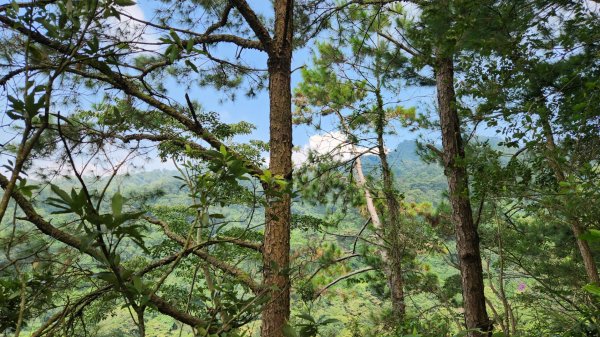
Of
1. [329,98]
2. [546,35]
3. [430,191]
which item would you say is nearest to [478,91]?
[546,35]

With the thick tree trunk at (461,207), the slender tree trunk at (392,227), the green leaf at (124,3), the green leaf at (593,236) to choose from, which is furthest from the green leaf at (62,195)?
the slender tree trunk at (392,227)

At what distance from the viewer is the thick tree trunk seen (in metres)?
3.07

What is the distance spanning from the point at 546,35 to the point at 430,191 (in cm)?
2742

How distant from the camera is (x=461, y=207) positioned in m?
3.31

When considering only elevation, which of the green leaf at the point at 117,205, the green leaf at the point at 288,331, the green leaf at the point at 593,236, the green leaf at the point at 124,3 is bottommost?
the green leaf at the point at 288,331

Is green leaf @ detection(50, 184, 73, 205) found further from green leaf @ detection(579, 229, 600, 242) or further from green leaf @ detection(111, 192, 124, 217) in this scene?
green leaf @ detection(579, 229, 600, 242)

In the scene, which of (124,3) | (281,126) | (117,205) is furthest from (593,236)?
(281,126)

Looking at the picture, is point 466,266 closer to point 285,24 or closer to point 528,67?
point 528,67

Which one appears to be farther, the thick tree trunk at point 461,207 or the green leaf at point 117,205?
the thick tree trunk at point 461,207

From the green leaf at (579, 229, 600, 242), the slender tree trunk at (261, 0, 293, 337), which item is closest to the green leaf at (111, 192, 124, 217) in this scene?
the green leaf at (579, 229, 600, 242)

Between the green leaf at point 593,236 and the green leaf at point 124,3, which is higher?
the green leaf at point 124,3

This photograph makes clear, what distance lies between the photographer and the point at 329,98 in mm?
8070

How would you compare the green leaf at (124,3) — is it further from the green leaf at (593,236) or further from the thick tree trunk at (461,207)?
the thick tree trunk at (461,207)

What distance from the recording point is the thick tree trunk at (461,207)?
3068 mm
